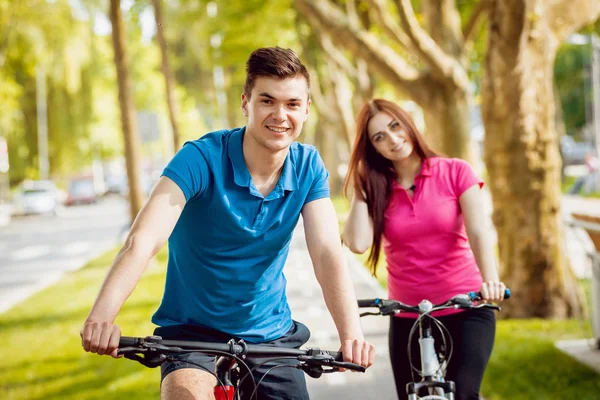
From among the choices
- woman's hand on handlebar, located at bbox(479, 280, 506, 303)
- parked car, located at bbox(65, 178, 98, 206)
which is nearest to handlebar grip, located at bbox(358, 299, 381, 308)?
woman's hand on handlebar, located at bbox(479, 280, 506, 303)

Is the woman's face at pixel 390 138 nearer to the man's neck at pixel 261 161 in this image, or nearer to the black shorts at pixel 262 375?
the man's neck at pixel 261 161

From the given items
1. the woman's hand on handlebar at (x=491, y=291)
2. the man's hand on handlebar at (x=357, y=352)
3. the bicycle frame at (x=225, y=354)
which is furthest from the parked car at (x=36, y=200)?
the man's hand on handlebar at (x=357, y=352)

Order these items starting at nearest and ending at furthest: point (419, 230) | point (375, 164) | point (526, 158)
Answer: point (419, 230), point (375, 164), point (526, 158)

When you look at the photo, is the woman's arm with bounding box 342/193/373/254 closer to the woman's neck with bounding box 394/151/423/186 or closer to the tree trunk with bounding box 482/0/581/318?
the woman's neck with bounding box 394/151/423/186

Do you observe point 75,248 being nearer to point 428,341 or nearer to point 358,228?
point 358,228

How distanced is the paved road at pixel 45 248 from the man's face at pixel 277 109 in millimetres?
11990

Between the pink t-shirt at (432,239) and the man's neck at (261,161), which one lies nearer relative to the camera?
the man's neck at (261,161)

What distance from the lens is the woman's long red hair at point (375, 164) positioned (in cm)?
458

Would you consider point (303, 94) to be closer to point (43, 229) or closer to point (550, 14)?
point (550, 14)

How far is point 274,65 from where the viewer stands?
3.18 meters

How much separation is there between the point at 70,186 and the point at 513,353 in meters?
53.3

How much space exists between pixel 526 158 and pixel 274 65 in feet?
21.8

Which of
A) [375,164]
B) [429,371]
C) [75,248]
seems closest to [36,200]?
[75,248]

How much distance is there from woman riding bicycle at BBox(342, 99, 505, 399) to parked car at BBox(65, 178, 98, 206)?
55300 millimetres
